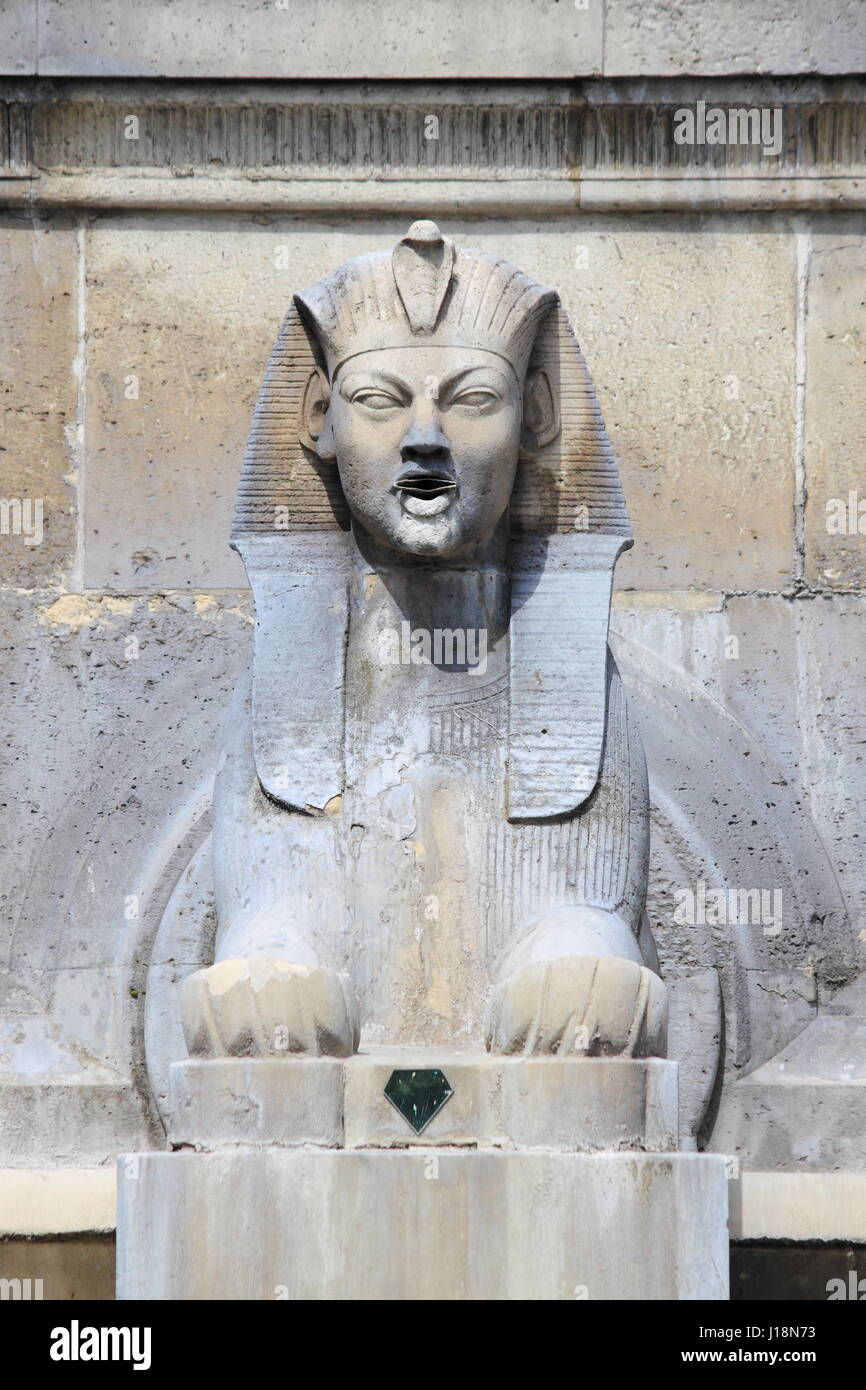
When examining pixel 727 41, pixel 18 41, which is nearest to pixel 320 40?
pixel 18 41

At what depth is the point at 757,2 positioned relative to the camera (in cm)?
742

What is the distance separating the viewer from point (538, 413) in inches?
229

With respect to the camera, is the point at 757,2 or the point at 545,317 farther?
the point at 757,2

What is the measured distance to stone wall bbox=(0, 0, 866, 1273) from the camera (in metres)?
7.27

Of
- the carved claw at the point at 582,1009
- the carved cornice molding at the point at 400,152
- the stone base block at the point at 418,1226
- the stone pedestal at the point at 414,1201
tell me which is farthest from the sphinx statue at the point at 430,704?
the carved cornice molding at the point at 400,152

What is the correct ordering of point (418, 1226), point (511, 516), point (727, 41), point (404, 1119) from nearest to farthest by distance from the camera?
point (418, 1226), point (404, 1119), point (511, 516), point (727, 41)

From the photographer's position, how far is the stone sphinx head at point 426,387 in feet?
18.1

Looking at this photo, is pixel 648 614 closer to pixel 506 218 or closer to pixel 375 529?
pixel 506 218

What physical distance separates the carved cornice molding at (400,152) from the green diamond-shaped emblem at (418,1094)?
9.97 feet

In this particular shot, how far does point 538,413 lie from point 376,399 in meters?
0.42

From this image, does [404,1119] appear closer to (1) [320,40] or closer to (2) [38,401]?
(2) [38,401]

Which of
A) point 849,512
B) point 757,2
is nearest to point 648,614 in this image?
point 849,512

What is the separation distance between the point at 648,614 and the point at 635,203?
42.4 inches

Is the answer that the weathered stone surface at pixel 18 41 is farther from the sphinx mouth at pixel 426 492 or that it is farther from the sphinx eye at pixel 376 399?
the sphinx mouth at pixel 426 492
